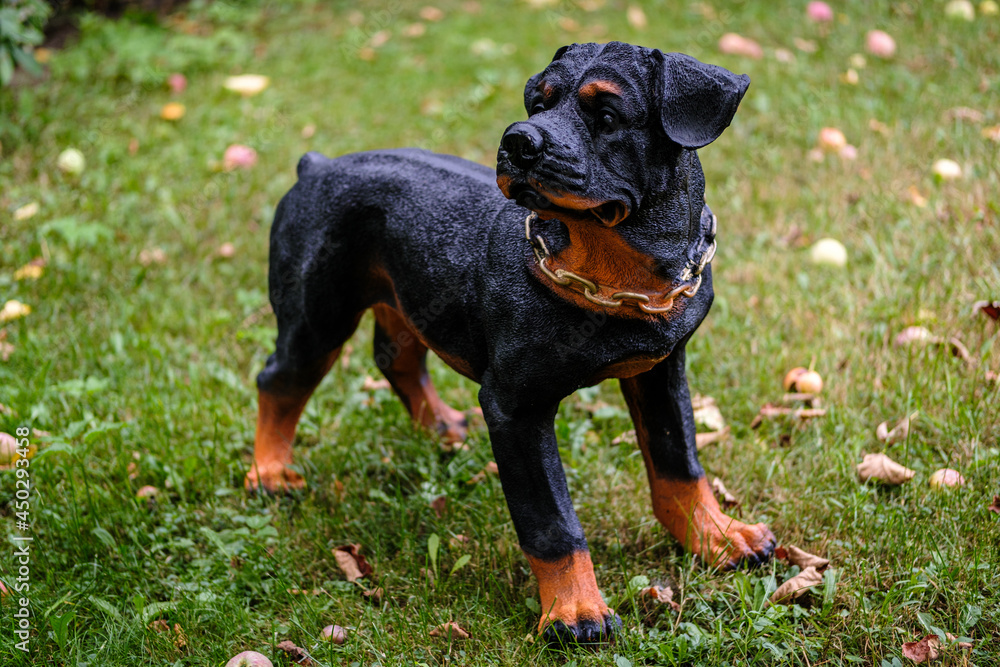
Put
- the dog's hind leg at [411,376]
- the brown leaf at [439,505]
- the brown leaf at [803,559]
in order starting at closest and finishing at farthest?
the brown leaf at [803,559] → the brown leaf at [439,505] → the dog's hind leg at [411,376]

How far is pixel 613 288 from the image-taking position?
219cm

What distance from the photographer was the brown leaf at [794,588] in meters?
2.66

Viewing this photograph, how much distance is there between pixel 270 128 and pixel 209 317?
230 cm

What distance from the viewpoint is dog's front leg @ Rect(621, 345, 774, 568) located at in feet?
A: 8.82

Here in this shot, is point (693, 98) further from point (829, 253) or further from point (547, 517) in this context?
point (829, 253)

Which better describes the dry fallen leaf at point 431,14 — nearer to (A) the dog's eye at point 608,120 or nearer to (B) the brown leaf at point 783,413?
(B) the brown leaf at point 783,413

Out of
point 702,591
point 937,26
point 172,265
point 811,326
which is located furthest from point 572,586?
point 937,26

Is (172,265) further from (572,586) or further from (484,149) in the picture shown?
(572,586)

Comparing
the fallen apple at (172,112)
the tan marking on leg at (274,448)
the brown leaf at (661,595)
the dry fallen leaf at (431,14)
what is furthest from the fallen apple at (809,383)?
the dry fallen leaf at (431,14)

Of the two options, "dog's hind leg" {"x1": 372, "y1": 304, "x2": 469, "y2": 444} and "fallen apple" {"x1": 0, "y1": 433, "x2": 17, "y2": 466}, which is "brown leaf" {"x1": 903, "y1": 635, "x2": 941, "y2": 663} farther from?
"fallen apple" {"x1": 0, "y1": 433, "x2": 17, "y2": 466}

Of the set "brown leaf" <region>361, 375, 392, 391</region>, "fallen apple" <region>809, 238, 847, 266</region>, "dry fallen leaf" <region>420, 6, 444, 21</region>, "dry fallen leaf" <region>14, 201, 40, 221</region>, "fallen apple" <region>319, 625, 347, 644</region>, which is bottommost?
"brown leaf" <region>361, 375, 392, 391</region>

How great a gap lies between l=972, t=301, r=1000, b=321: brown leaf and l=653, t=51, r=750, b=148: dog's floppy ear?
229 cm

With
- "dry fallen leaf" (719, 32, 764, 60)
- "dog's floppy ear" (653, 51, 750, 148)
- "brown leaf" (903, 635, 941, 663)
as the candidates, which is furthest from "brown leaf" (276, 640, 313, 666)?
"dry fallen leaf" (719, 32, 764, 60)

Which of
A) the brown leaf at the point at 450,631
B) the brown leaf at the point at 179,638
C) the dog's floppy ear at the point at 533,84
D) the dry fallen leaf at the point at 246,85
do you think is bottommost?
the brown leaf at the point at 179,638
